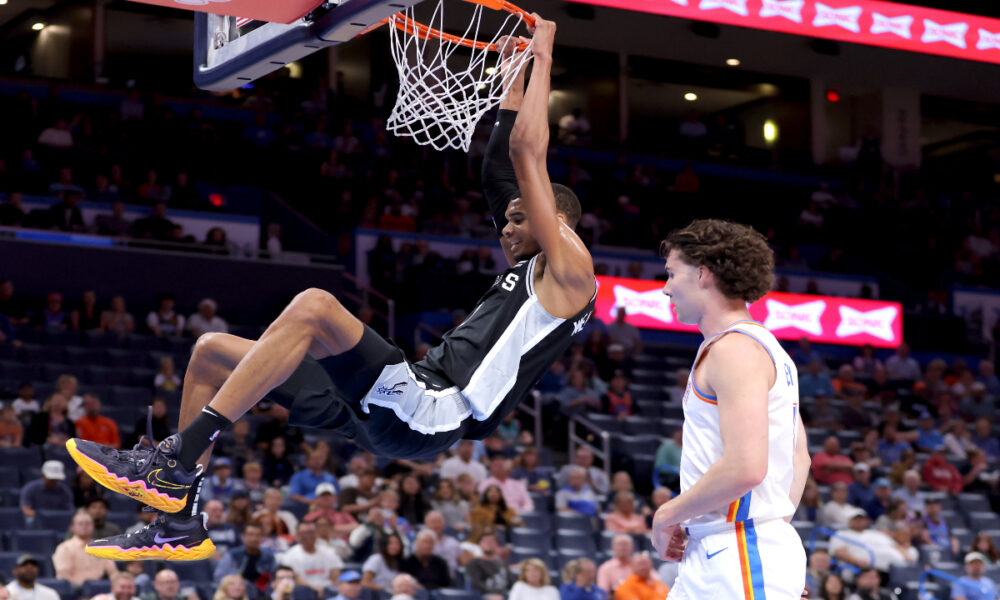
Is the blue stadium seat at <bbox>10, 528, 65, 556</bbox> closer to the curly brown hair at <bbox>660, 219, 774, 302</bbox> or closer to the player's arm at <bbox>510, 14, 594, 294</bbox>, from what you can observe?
the player's arm at <bbox>510, 14, 594, 294</bbox>

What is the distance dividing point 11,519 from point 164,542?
22.6ft

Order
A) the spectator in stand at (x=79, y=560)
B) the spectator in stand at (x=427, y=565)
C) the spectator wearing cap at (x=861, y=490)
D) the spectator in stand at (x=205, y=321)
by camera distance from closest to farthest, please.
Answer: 1. the spectator in stand at (x=79, y=560)
2. the spectator in stand at (x=427, y=565)
3. the spectator wearing cap at (x=861, y=490)
4. the spectator in stand at (x=205, y=321)

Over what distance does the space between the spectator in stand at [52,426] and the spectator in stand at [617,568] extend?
5.32 metres

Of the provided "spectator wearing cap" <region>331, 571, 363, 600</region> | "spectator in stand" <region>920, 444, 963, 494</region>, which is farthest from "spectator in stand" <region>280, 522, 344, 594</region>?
"spectator in stand" <region>920, 444, 963, 494</region>

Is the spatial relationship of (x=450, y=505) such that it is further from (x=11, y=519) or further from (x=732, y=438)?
(x=732, y=438)

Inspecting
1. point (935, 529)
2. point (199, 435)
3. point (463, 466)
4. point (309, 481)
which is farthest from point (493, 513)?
point (199, 435)

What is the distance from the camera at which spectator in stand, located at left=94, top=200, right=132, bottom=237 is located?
16.8 m

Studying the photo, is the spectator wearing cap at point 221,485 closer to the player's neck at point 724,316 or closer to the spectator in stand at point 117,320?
the spectator in stand at point 117,320

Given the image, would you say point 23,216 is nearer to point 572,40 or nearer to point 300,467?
point 300,467

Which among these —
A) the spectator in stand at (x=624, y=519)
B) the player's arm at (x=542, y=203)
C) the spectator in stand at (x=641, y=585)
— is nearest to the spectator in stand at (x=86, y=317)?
the spectator in stand at (x=624, y=519)

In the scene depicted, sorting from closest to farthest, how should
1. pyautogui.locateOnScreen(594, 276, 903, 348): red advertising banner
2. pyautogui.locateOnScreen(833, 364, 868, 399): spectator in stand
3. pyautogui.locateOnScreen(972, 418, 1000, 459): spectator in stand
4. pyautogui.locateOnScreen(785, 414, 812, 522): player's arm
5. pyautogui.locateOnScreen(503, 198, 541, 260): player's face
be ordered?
pyautogui.locateOnScreen(785, 414, 812, 522): player's arm → pyautogui.locateOnScreen(503, 198, 541, 260): player's face → pyautogui.locateOnScreen(972, 418, 1000, 459): spectator in stand → pyautogui.locateOnScreen(833, 364, 868, 399): spectator in stand → pyautogui.locateOnScreen(594, 276, 903, 348): red advertising banner

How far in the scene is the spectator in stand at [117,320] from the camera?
15297mm

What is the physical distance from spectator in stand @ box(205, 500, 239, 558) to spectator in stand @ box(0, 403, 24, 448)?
7.46ft

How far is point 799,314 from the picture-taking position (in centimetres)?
2109
